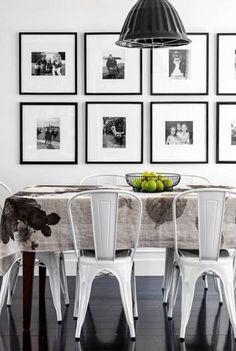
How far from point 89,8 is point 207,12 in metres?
1.02

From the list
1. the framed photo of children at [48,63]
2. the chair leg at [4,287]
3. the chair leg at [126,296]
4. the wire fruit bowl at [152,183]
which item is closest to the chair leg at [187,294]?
the chair leg at [126,296]

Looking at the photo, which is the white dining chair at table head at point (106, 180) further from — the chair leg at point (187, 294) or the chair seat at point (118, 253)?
the chair leg at point (187, 294)

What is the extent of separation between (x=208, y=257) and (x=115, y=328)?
2.43 ft

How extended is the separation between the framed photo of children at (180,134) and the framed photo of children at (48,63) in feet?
2.66

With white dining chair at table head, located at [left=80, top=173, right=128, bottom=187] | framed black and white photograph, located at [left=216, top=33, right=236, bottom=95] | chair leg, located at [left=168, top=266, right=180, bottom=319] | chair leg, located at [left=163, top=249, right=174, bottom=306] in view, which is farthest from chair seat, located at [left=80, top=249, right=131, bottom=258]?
framed black and white photograph, located at [left=216, top=33, right=236, bottom=95]

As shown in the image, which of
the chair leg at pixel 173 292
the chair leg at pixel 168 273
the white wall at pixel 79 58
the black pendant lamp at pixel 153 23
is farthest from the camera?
the white wall at pixel 79 58

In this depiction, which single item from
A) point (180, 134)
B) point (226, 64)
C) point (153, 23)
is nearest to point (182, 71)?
point (226, 64)

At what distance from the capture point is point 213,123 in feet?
17.0

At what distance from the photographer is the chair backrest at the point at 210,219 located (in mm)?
3402

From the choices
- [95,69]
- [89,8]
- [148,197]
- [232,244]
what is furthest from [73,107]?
[232,244]

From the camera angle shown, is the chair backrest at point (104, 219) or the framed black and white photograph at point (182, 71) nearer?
the chair backrest at point (104, 219)

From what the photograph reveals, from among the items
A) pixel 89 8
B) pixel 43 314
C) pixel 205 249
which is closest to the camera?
pixel 205 249

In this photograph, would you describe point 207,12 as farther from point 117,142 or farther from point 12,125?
point 12,125

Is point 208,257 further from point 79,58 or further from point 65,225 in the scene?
point 79,58
